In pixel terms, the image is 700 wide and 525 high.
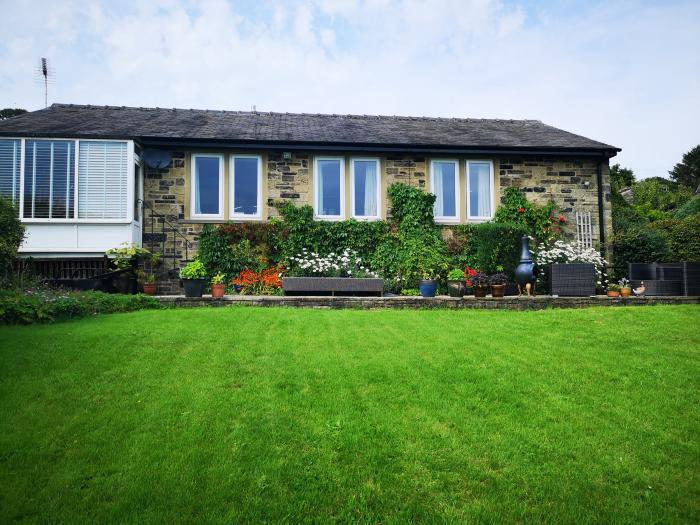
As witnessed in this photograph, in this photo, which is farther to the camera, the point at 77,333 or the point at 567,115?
the point at 567,115

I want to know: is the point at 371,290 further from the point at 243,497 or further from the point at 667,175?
the point at 667,175

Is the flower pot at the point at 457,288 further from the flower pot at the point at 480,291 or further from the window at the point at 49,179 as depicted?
the window at the point at 49,179

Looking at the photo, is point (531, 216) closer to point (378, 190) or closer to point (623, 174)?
point (378, 190)

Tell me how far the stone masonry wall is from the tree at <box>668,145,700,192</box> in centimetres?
3912

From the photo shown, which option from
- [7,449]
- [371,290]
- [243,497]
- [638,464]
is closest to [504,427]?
[638,464]

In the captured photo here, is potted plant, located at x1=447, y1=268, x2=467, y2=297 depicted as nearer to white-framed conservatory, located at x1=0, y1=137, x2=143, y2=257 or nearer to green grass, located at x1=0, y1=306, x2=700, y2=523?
green grass, located at x1=0, y1=306, x2=700, y2=523

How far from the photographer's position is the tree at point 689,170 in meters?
43.0

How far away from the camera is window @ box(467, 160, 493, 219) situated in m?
12.8

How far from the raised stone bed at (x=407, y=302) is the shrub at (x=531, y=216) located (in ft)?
10.4

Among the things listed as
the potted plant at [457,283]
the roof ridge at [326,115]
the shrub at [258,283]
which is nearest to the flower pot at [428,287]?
the potted plant at [457,283]

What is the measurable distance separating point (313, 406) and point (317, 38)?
1143 cm

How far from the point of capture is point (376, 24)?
1227 cm

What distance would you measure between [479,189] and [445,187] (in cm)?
100

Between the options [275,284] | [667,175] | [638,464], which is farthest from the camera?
[667,175]
